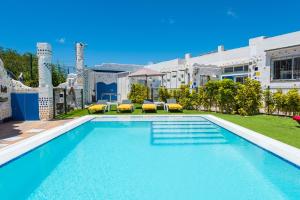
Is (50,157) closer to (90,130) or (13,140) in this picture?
(13,140)

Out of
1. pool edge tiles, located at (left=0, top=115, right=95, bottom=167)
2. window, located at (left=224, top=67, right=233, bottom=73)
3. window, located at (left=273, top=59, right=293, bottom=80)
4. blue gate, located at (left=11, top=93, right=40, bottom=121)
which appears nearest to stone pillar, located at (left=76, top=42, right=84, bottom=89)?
blue gate, located at (left=11, top=93, right=40, bottom=121)

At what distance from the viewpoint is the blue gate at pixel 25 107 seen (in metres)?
13.6

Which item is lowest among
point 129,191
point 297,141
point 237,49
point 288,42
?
point 129,191

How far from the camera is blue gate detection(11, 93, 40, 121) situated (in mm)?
13609

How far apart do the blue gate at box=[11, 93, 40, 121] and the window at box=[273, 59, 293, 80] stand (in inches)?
605

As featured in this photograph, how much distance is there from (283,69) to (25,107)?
16.3 meters

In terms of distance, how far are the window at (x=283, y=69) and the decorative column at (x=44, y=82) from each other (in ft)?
48.1

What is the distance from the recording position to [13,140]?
849 cm

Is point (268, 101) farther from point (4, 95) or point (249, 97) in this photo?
point (4, 95)

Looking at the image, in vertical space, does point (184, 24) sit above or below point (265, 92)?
Result: above

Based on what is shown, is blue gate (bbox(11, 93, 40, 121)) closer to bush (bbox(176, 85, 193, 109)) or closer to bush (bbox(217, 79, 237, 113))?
bush (bbox(176, 85, 193, 109))

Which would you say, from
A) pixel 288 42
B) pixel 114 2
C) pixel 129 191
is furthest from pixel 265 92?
pixel 114 2

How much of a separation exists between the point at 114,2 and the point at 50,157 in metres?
23.3

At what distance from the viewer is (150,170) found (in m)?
6.48
